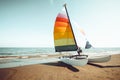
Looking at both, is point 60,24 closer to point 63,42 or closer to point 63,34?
point 63,34

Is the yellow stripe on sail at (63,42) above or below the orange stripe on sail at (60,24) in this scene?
below

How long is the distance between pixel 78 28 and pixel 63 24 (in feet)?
7.57

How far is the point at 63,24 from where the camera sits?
52.5 feet

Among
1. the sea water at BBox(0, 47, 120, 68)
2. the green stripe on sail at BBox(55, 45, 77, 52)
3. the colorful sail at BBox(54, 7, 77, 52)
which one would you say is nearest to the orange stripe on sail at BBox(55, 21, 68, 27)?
the colorful sail at BBox(54, 7, 77, 52)

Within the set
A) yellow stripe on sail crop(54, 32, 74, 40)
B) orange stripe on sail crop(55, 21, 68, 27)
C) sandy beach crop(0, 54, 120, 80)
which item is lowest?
sandy beach crop(0, 54, 120, 80)

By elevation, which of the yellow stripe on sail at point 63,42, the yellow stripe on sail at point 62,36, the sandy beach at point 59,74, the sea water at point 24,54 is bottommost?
the sandy beach at point 59,74

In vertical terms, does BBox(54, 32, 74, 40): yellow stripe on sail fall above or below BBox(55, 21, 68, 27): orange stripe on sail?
below

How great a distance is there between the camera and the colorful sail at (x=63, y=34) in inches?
601

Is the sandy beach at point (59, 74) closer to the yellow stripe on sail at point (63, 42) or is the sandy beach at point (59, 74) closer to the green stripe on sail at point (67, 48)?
the green stripe on sail at point (67, 48)

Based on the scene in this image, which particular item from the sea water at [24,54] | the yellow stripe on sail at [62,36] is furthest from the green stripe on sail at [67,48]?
the sea water at [24,54]

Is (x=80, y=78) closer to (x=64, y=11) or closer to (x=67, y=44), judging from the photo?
(x=67, y=44)

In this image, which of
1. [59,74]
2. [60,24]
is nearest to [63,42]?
[60,24]

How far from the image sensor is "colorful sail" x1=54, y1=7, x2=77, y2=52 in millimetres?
15265

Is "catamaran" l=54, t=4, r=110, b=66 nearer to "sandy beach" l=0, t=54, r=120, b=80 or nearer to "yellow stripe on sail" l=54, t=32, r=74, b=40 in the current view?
"yellow stripe on sail" l=54, t=32, r=74, b=40
